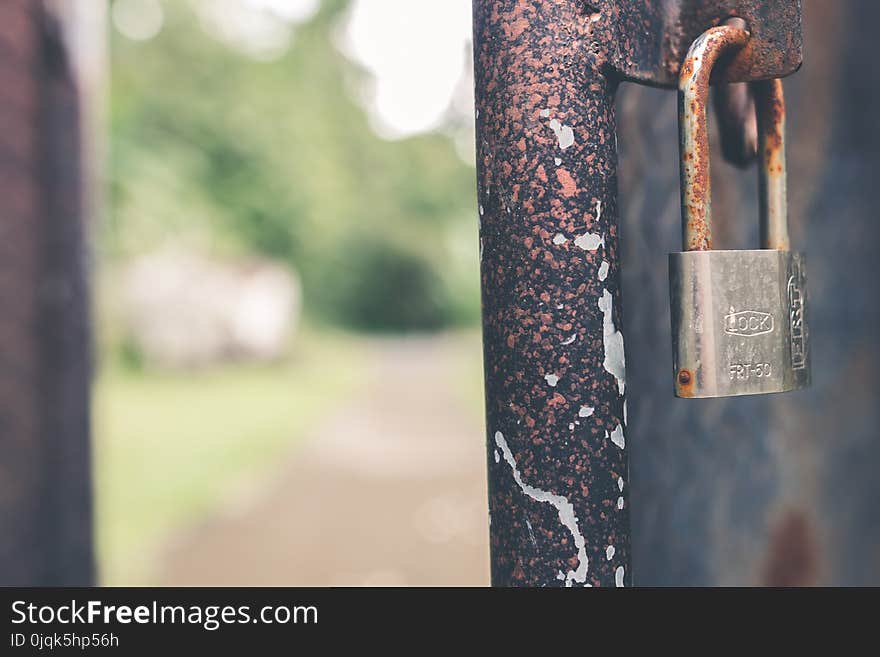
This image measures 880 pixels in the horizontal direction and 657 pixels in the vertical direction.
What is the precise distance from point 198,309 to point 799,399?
33.7 feet

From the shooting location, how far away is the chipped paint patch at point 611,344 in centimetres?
63

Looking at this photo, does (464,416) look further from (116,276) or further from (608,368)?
(608,368)

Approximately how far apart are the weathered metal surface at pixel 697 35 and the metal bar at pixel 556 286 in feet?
0.12

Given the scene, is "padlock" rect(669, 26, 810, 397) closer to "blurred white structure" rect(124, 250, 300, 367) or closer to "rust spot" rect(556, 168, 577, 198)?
"rust spot" rect(556, 168, 577, 198)

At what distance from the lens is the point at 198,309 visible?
10.7m

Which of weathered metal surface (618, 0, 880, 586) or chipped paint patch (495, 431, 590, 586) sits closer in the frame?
chipped paint patch (495, 431, 590, 586)

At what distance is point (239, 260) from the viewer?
1181 centimetres

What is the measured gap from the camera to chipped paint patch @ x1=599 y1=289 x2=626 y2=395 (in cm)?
63

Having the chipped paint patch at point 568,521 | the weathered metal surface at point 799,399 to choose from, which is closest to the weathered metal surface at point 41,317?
the weathered metal surface at point 799,399

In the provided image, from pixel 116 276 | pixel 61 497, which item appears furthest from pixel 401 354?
pixel 61 497

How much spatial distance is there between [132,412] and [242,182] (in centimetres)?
583

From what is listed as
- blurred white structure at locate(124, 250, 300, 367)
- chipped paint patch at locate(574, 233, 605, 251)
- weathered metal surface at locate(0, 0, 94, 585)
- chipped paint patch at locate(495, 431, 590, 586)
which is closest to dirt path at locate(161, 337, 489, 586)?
weathered metal surface at locate(0, 0, 94, 585)

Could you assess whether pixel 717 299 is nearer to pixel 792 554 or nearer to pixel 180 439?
pixel 792 554

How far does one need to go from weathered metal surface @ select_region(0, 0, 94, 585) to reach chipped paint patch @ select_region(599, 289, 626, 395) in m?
2.48
